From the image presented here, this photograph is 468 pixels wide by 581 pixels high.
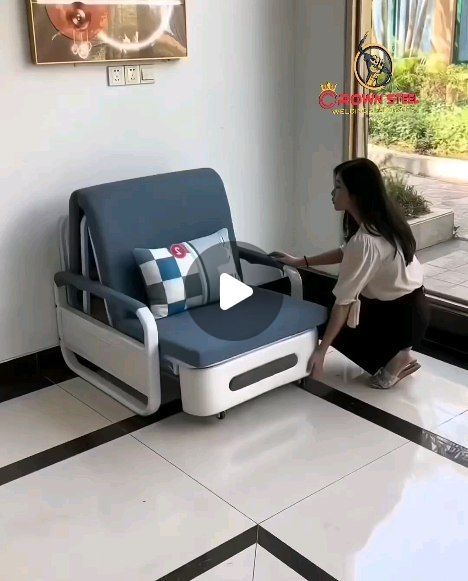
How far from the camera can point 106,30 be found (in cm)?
305

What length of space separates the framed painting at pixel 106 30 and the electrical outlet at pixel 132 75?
0.06 m

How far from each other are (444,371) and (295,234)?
125 cm

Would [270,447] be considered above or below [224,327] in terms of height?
below

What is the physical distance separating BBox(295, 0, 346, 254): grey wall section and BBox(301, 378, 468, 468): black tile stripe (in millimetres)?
1106

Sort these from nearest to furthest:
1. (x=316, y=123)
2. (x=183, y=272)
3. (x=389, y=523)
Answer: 1. (x=389, y=523)
2. (x=183, y=272)
3. (x=316, y=123)

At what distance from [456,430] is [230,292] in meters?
1.09

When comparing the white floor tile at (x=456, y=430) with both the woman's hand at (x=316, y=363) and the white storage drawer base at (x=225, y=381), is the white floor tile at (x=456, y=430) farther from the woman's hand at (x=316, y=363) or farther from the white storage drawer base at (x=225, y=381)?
the white storage drawer base at (x=225, y=381)

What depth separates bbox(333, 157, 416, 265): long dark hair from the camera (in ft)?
9.43

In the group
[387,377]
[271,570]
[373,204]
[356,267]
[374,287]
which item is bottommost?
[271,570]

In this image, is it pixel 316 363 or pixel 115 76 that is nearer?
pixel 316 363

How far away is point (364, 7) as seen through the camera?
139 inches

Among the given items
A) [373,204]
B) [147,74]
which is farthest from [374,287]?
[147,74]

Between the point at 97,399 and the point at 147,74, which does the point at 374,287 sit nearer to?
the point at 97,399

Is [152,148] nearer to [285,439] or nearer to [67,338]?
[67,338]
